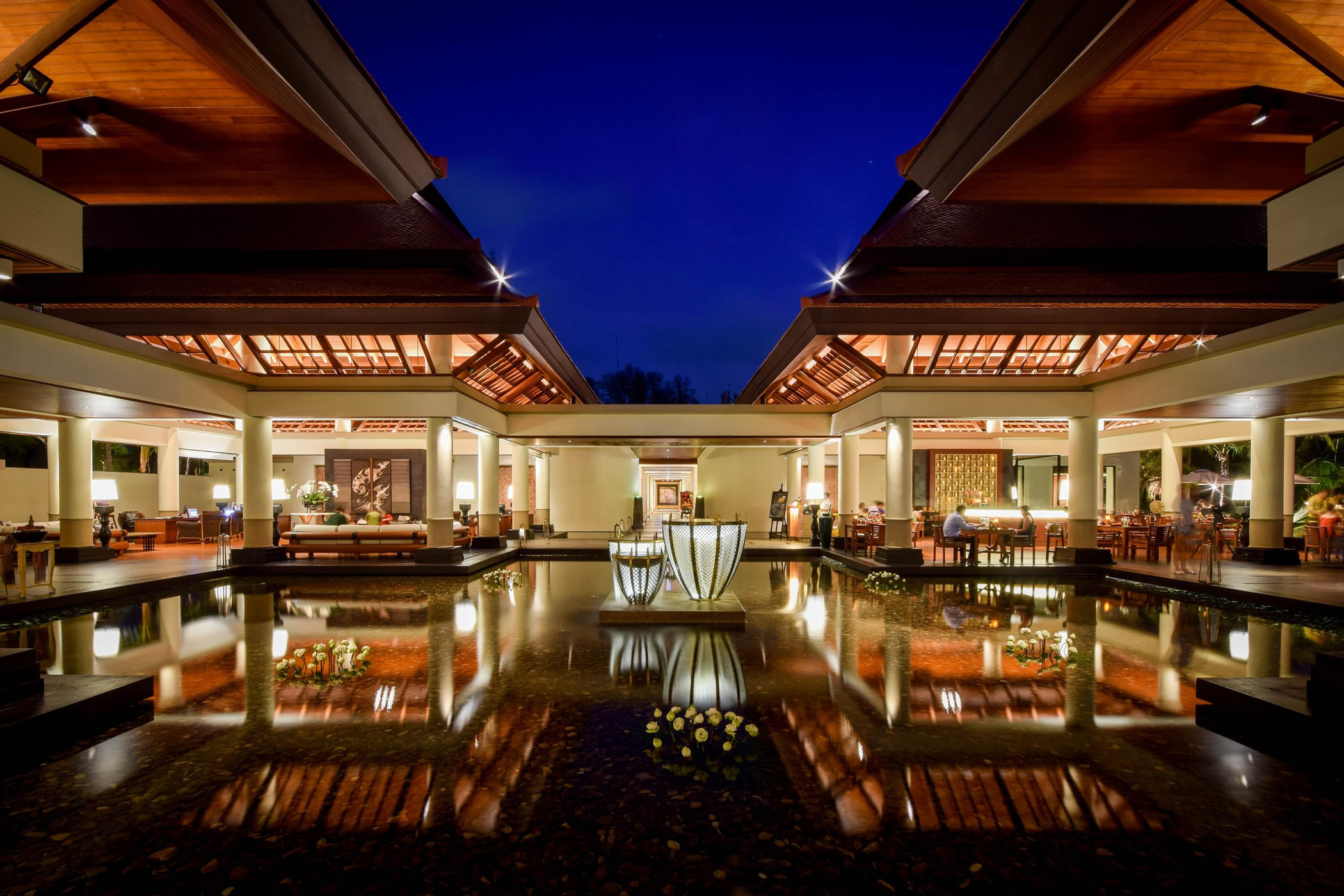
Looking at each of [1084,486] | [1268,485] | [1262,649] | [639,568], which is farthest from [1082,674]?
[1268,485]

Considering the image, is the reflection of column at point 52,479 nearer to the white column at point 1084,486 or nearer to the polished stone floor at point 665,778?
the polished stone floor at point 665,778

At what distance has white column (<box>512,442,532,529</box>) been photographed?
1670 centimetres

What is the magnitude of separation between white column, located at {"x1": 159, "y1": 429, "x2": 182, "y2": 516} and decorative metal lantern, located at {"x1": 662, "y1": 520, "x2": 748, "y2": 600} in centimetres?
1549

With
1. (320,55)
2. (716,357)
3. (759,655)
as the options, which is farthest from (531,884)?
(716,357)

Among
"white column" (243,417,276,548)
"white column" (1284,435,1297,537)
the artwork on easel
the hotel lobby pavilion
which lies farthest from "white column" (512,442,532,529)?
"white column" (1284,435,1297,537)

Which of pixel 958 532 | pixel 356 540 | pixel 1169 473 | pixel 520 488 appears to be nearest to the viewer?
pixel 958 532

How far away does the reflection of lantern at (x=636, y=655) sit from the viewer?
200 inches

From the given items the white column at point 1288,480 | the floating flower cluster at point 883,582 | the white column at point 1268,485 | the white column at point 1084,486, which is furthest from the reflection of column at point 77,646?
the white column at point 1288,480

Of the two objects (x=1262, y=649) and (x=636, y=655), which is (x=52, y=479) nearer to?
(x=636, y=655)

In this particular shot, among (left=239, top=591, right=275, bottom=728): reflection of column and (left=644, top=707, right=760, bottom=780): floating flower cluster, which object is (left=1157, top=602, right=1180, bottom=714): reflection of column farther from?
(left=239, top=591, right=275, bottom=728): reflection of column

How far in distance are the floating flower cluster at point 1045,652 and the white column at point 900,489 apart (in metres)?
5.25

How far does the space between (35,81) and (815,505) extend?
1476 centimetres

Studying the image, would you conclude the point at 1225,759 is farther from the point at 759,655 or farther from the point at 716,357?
the point at 716,357

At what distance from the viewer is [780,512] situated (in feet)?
55.6
